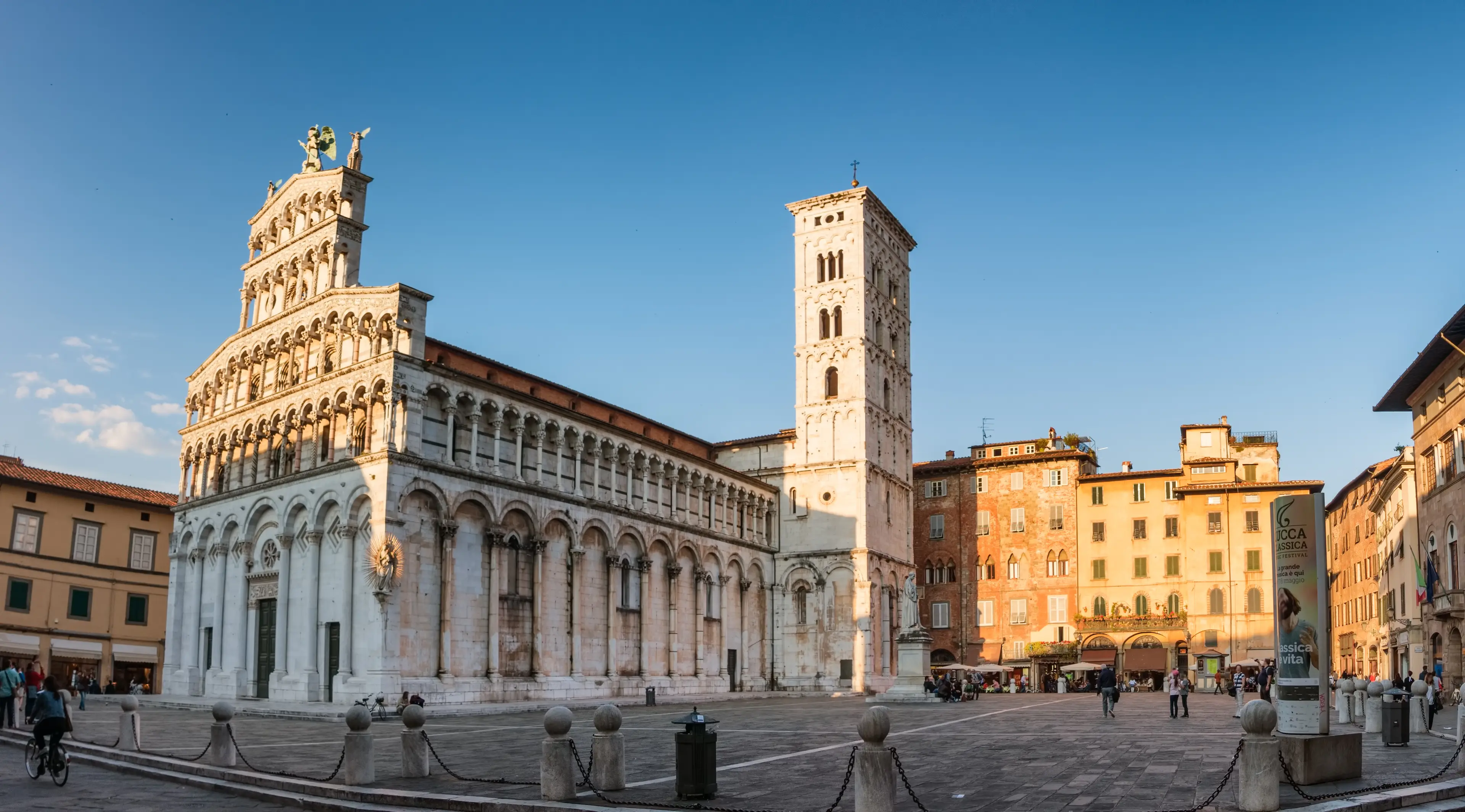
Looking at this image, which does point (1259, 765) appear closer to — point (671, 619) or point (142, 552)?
point (671, 619)

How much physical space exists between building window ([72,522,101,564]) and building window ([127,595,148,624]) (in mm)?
2485

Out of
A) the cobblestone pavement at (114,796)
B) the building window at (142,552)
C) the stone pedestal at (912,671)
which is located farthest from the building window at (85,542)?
the cobblestone pavement at (114,796)

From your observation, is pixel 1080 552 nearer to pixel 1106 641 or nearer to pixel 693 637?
pixel 1106 641

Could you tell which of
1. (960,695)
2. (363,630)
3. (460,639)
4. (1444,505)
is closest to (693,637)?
(960,695)

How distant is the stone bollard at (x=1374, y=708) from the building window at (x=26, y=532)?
47617 mm

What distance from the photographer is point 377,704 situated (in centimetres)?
3189

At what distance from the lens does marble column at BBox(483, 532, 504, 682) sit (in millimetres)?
36750

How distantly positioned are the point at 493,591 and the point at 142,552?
24543mm

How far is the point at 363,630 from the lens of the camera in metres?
33.4

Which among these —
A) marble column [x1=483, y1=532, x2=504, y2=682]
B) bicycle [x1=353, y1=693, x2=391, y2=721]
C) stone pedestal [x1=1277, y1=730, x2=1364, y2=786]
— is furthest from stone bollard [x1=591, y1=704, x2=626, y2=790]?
marble column [x1=483, y1=532, x2=504, y2=682]

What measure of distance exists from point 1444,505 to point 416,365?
3237 centimetres

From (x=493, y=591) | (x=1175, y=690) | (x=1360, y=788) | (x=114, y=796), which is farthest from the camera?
(x=493, y=591)

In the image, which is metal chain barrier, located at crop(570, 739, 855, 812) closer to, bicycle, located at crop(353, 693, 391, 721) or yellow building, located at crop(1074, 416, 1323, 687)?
bicycle, located at crop(353, 693, 391, 721)

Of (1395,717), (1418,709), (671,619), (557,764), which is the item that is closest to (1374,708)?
(1418,709)
